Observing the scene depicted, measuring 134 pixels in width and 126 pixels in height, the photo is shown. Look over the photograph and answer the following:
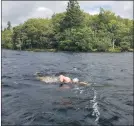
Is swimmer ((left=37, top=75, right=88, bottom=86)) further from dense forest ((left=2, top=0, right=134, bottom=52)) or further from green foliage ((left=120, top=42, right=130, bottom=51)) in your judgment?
green foliage ((left=120, top=42, right=130, bottom=51))

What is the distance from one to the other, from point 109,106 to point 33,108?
86.1 inches

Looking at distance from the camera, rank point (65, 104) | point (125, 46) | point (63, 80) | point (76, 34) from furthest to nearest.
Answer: point (76, 34)
point (125, 46)
point (63, 80)
point (65, 104)

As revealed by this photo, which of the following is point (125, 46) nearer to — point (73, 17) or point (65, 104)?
point (73, 17)

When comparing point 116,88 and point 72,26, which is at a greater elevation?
point 72,26

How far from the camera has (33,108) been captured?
266 inches

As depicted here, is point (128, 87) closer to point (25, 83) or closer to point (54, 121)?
point (25, 83)

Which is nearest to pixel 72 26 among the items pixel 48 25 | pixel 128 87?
pixel 48 25

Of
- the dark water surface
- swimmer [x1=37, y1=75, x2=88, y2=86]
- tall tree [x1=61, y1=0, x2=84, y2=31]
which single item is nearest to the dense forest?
tall tree [x1=61, y1=0, x2=84, y2=31]

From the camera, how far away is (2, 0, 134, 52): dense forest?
42.2 meters

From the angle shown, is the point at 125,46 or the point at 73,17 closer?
the point at 125,46

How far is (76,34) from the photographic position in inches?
1726

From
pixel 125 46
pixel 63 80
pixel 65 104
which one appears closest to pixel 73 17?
pixel 125 46

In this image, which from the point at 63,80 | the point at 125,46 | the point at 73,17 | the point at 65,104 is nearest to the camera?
the point at 65,104

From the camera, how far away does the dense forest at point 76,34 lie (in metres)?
42.2
